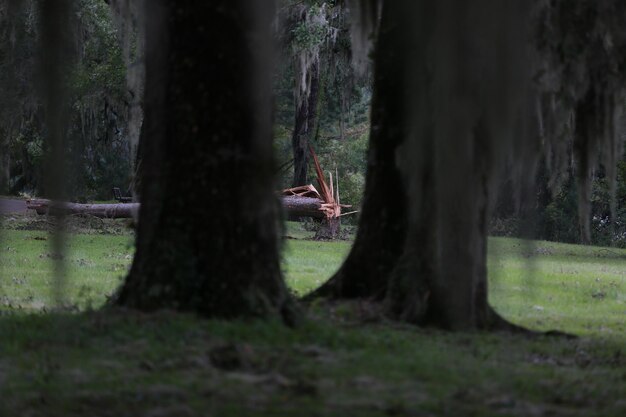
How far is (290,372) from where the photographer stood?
5.55 metres

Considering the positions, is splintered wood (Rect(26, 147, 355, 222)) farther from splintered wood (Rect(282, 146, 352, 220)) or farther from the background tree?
the background tree

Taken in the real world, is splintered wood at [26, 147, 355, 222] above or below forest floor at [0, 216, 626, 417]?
above

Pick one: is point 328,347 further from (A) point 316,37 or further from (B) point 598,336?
(A) point 316,37

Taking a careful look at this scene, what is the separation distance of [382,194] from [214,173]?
264 centimetres

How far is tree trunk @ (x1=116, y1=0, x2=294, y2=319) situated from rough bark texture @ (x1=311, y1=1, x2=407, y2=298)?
2.23 meters

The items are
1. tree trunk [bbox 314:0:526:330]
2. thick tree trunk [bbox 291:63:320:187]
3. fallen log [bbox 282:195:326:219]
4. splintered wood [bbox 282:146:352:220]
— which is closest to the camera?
tree trunk [bbox 314:0:526:330]

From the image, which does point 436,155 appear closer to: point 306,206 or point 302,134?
point 306,206

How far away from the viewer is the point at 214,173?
654 centimetres

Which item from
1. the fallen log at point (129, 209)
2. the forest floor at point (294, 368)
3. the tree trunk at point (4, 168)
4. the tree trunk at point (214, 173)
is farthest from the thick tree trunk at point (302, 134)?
the tree trunk at point (4, 168)

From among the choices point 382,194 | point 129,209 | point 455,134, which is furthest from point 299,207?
point 455,134

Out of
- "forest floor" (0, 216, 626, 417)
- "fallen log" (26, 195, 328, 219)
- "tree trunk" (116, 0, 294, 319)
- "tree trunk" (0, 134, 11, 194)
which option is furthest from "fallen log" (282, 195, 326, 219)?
"tree trunk" (0, 134, 11, 194)

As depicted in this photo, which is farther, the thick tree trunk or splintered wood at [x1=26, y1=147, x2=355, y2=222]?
the thick tree trunk

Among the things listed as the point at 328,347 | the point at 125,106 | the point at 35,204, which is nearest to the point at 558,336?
the point at 328,347

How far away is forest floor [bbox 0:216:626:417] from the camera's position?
499 centimetres
